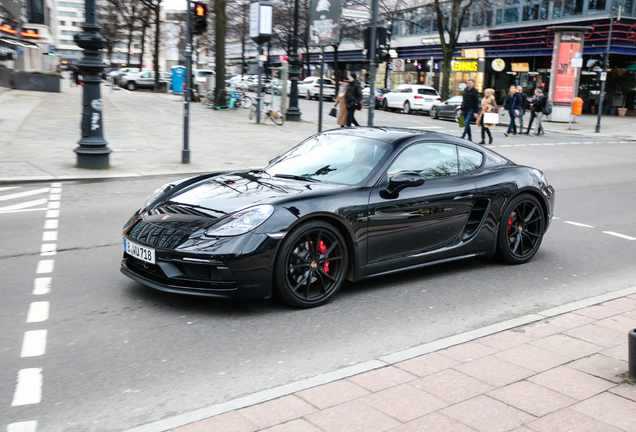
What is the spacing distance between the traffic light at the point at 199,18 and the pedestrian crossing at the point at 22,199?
Result: 5.31 m

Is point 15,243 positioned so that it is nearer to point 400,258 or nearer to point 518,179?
point 400,258

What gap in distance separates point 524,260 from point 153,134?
577 inches

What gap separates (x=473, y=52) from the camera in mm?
49250

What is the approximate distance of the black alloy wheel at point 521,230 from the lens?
21.9ft

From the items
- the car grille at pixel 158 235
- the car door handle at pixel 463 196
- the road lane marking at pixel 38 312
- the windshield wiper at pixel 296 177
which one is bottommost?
the road lane marking at pixel 38 312

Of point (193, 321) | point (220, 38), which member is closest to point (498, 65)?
point (220, 38)

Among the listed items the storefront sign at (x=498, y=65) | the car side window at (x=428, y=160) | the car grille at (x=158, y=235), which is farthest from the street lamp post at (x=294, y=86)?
the storefront sign at (x=498, y=65)

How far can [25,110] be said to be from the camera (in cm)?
2373

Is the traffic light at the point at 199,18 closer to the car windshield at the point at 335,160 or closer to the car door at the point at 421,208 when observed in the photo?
the car windshield at the point at 335,160

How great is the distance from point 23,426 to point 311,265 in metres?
2.42

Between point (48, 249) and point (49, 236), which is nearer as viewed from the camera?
point (48, 249)

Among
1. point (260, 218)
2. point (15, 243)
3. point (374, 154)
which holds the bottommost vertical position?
point (15, 243)

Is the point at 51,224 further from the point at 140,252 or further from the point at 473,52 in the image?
the point at 473,52

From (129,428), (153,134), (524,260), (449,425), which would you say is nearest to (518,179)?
(524,260)
